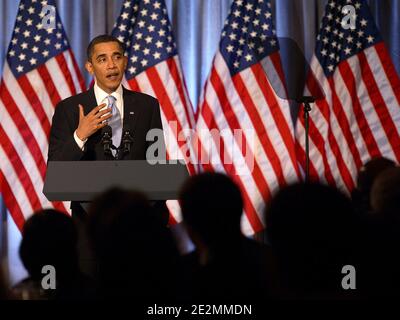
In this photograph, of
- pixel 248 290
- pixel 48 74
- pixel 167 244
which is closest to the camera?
pixel 167 244

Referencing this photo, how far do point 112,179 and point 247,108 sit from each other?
2.94m

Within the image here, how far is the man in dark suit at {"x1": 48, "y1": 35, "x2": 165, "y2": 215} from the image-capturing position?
3.27 meters

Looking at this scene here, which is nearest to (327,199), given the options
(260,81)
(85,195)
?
(85,195)

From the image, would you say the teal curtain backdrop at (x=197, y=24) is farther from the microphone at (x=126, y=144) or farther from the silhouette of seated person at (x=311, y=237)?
the silhouette of seated person at (x=311, y=237)

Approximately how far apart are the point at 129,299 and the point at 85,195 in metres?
1.07

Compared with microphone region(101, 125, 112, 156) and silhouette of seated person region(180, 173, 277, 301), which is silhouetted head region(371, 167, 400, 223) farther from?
microphone region(101, 125, 112, 156)

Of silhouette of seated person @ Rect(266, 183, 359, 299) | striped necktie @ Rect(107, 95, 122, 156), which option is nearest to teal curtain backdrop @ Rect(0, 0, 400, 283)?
striped necktie @ Rect(107, 95, 122, 156)

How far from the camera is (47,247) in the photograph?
71.5 inches

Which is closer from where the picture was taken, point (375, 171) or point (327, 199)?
point (327, 199)

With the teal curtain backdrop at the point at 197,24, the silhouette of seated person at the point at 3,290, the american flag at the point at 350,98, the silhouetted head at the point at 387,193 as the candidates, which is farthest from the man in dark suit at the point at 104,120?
the american flag at the point at 350,98

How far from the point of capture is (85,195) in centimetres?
269

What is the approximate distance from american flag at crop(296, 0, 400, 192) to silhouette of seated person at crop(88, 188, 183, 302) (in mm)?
3916

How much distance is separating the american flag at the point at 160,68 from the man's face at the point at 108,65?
1639 millimetres

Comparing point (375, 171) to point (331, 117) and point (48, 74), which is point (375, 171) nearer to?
point (331, 117)
